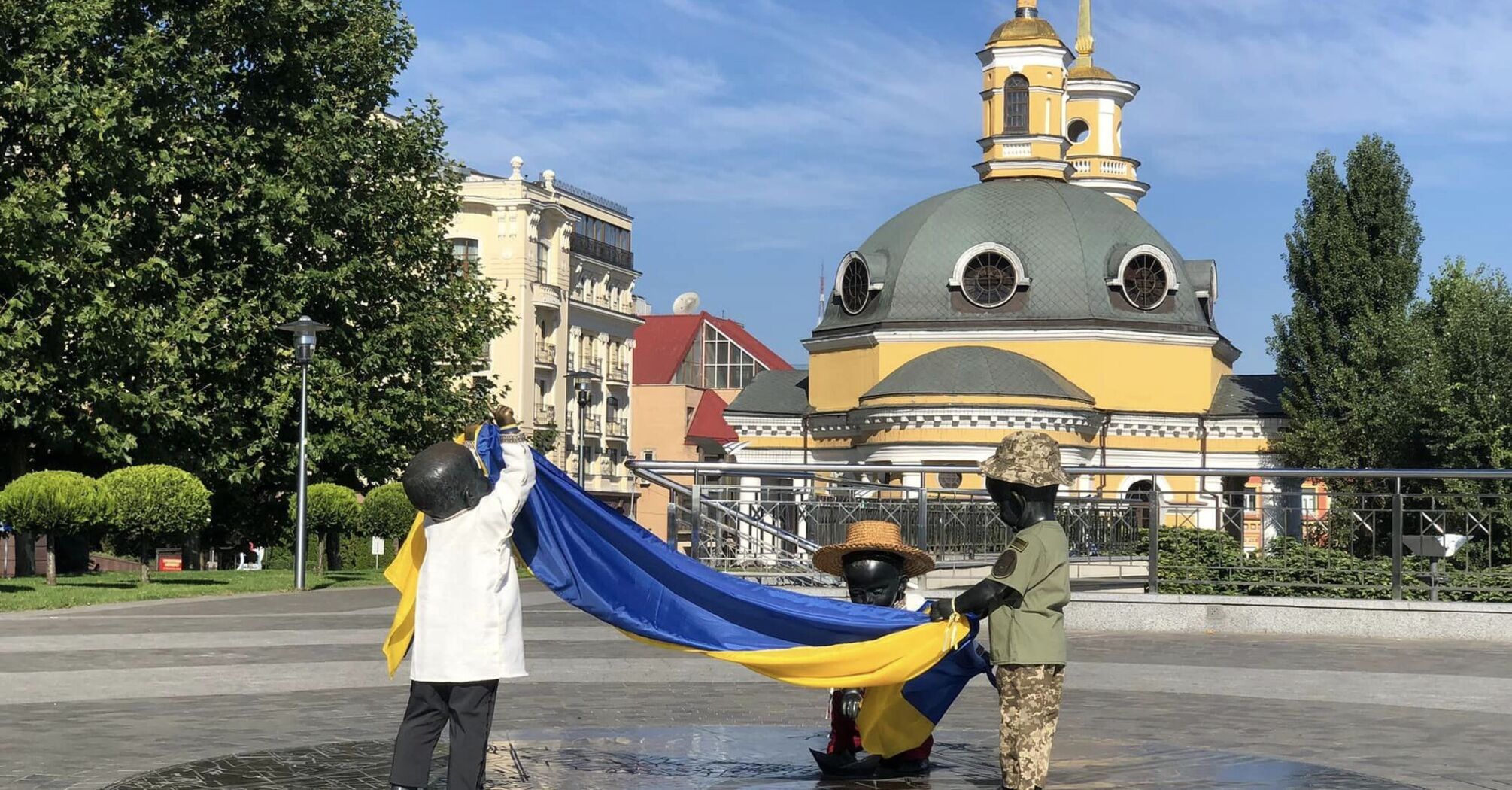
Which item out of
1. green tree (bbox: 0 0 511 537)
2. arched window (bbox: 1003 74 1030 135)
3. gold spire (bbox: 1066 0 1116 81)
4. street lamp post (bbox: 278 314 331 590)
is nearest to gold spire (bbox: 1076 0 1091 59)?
gold spire (bbox: 1066 0 1116 81)

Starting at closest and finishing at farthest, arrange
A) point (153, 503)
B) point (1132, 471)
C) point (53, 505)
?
point (1132, 471)
point (53, 505)
point (153, 503)

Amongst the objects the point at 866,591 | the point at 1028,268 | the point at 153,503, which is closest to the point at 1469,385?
the point at 1028,268

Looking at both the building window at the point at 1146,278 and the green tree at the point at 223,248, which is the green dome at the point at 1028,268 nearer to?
the building window at the point at 1146,278

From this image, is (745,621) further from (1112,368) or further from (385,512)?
(1112,368)

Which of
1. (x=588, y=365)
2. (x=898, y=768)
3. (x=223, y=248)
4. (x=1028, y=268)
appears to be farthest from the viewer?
(x=588, y=365)

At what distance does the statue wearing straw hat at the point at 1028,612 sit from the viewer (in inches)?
319

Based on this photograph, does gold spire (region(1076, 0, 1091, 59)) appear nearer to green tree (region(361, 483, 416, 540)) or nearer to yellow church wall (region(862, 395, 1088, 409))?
yellow church wall (region(862, 395, 1088, 409))

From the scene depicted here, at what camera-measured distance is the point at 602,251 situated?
9756 centimetres

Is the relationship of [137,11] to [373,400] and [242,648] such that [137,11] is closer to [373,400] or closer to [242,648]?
[373,400]

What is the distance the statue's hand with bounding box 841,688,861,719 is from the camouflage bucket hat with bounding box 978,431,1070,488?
5.08 feet

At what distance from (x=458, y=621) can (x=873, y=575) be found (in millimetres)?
2521

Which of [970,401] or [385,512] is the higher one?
[970,401]

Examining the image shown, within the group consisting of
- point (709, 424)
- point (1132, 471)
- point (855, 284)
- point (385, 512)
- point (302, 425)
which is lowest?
point (385, 512)

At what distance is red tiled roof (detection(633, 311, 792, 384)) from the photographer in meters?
106
